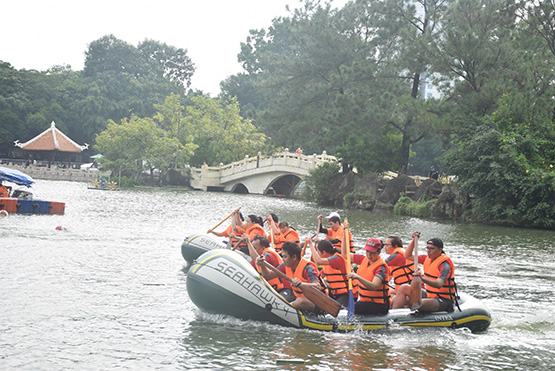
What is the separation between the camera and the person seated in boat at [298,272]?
1141 cm

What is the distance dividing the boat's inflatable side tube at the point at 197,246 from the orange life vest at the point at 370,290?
6153 millimetres

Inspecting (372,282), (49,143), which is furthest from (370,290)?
(49,143)

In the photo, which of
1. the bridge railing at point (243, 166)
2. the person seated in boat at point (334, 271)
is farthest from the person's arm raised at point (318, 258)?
the bridge railing at point (243, 166)

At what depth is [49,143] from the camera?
65562 millimetres

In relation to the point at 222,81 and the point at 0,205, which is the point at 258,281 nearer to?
the point at 0,205

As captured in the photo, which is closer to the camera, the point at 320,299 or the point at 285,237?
the point at 320,299

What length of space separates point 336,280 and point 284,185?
50.6m

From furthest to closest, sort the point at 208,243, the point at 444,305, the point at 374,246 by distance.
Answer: the point at 208,243 → the point at 444,305 → the point at 374,246

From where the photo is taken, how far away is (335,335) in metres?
11.2

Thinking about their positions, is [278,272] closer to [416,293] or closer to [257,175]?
[416,293]

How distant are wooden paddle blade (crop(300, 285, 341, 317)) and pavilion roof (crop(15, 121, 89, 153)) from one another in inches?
2252

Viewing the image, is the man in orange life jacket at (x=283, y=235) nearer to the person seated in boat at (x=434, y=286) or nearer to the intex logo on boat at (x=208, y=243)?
the intex logo on boat at (x=208, y=243)

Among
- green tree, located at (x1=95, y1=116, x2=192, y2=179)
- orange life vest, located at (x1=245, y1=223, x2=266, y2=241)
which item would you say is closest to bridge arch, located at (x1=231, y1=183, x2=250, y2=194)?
green tree, located at (x1=95, y1=116, x2=192, y2=179)

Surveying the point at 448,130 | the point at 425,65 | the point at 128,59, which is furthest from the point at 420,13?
the point at 128,59
